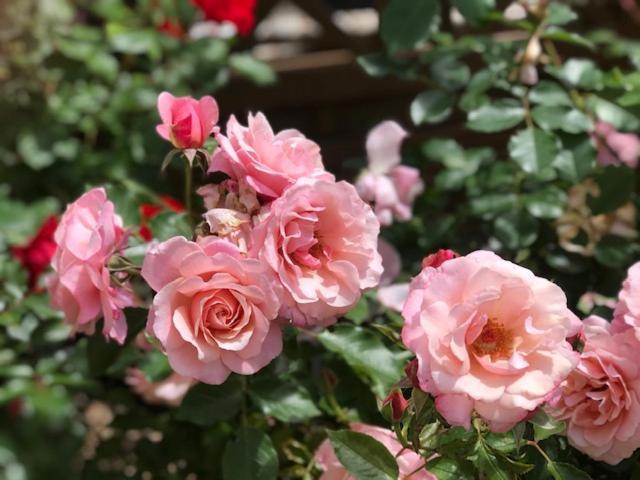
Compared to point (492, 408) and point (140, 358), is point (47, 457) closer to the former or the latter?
point (140, 358)

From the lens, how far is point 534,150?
1229mm

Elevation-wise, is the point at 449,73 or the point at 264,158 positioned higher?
the point at 264,158

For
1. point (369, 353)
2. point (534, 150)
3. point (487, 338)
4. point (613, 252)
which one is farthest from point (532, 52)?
point (487, 338)

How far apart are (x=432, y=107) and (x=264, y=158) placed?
501 millimetres

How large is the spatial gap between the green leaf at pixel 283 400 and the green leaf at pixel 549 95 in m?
0.51

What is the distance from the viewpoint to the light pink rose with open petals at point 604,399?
Result: 887mm

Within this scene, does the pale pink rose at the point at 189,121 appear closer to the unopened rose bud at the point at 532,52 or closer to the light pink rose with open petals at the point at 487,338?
the light pink rose with open petals at the point at 487,338

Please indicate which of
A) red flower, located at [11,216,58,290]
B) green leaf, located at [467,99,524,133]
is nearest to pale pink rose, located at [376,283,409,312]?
green leaf, located at [467,99,524,133]

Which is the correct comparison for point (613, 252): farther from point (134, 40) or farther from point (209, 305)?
point (134, 40)

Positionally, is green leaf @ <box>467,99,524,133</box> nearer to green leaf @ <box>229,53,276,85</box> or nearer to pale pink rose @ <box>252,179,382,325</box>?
pale pink rose @ <box>252,179,382,325</box>

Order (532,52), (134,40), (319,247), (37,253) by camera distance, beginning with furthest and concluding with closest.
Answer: (134,40)
(37,253)
(532,52)
(319,247)

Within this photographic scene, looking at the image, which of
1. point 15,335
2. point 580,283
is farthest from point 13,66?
point 580,283

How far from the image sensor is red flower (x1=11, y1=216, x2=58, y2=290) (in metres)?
1.50

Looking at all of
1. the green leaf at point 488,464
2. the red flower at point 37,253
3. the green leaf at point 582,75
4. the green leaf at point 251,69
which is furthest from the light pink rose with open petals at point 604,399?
the green leaf at point 251,69
